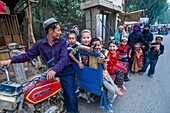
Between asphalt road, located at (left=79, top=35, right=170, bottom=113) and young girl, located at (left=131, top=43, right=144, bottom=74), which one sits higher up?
young girl, located at (left=131, top=43, right=144, bottom=74)

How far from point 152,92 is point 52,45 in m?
2.91

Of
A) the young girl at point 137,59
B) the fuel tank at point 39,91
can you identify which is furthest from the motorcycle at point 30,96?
the young girl at point 137,59

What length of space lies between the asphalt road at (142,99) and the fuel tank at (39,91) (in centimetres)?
115

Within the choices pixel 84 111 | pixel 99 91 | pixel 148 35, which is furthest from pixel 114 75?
pixel 148 35

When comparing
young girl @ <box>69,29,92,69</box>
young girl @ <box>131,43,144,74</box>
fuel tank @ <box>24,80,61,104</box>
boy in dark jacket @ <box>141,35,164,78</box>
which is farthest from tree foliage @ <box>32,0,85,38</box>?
fuel tank @ <box>24,80,61,104</box>

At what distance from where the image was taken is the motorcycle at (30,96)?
4.20 ft

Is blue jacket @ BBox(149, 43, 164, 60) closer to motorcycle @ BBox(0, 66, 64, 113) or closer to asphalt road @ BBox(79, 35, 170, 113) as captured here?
asphalt road @ BBox(79, 35, 170, 113)

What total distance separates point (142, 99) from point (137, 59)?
5.64ft

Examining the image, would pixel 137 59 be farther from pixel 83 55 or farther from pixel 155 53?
pixel 83 55

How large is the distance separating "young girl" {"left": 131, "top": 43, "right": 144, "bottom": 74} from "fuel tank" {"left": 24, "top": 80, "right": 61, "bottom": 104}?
3313mm

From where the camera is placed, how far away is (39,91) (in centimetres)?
158

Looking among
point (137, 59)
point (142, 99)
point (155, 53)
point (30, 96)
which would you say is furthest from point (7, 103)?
point (155, 53)

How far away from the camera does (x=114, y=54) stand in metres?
2.96

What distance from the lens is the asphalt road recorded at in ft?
8.30
